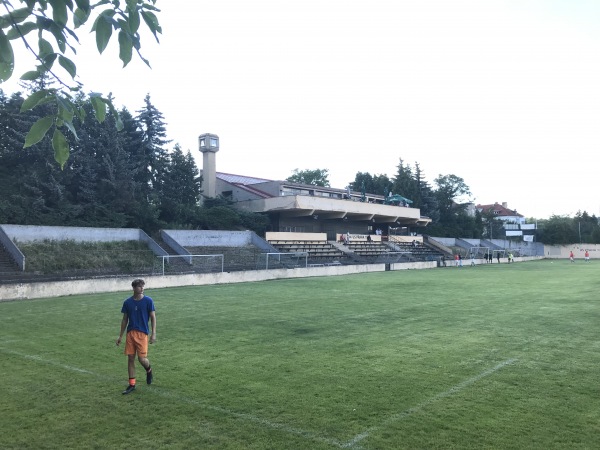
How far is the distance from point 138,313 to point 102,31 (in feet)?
18.9

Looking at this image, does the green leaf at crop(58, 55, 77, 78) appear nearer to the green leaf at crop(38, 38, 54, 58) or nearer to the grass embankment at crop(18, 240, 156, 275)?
the green leaf at crop(38, 38, 54, 58)

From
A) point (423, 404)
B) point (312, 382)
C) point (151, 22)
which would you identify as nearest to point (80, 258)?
point (312, 382)

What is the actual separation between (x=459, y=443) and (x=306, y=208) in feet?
139

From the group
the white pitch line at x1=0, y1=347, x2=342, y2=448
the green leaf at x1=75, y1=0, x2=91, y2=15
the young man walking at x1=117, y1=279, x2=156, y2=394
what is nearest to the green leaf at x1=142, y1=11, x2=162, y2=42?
the green leaf at x1=75, y1=0, x2=91, y2=15

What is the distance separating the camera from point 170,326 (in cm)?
1319

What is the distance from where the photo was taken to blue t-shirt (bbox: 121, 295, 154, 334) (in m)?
7.36

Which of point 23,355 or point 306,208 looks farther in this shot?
point 306,208

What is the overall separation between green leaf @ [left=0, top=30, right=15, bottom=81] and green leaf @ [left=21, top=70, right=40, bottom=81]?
0.26 feet

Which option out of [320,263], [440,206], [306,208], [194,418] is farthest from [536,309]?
[440,206]

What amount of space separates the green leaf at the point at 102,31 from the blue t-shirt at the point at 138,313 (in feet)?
18.3

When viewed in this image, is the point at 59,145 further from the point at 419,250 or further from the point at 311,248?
the point at 419,250

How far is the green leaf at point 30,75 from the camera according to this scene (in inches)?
94.7

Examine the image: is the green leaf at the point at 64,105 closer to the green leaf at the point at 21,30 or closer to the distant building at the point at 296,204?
the green leaf at the point at 21,30

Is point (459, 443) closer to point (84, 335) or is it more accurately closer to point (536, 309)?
point (84, 335)
